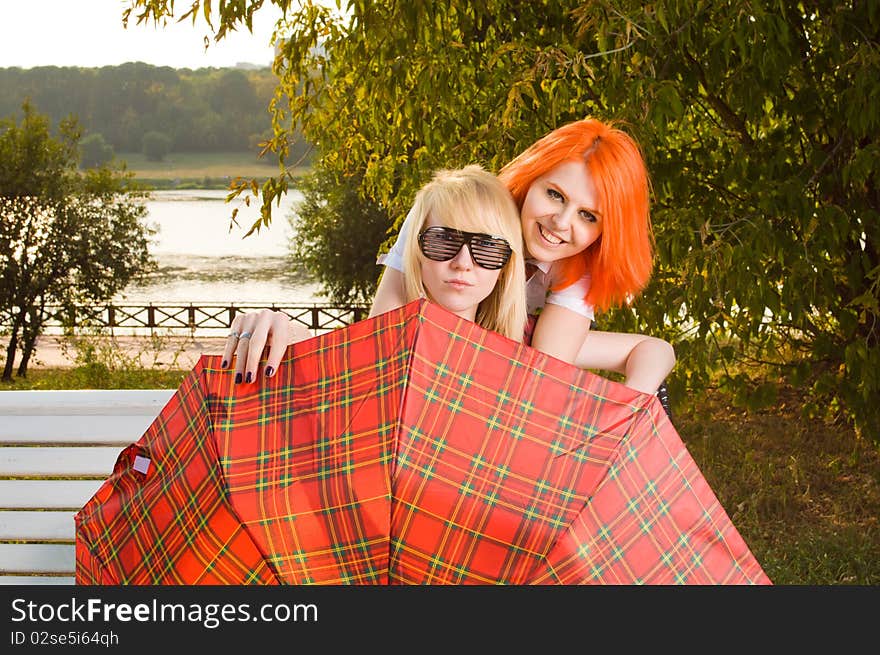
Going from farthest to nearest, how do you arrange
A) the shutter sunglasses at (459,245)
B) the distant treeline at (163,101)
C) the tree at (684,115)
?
the distant treeline at (163,101) → the tree at (684,115) → the shutter sunglasses at (459,245)

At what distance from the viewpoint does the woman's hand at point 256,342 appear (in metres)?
1.44

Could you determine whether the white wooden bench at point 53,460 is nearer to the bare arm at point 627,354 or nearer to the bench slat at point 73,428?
the bench slat at point 73,428

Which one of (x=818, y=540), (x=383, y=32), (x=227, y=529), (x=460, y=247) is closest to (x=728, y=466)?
(x=818, y=540)

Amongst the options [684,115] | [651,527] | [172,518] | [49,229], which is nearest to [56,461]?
[172,518]

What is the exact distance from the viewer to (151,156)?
1665 inches

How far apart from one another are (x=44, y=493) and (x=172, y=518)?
1.19 meters

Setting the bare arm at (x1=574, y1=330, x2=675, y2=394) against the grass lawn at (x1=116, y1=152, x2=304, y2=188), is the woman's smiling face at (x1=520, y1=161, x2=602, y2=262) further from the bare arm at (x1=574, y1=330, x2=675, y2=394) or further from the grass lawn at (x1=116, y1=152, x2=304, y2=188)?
the grass lawn at (x1=116, y1=152, x2=304, y2=188)

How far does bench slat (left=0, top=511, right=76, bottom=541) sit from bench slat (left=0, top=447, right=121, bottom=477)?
0.33ft

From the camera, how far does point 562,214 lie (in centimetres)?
204

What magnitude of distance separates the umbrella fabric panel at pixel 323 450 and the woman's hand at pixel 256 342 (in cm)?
2

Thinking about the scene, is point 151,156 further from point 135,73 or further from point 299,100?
point 299,100

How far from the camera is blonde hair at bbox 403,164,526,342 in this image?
192 centimetres

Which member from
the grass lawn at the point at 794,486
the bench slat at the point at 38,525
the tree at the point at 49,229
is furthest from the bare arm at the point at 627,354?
the tree at the point at 49,229

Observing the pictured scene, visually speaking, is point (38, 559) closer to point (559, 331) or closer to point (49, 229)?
point (559, 331)
